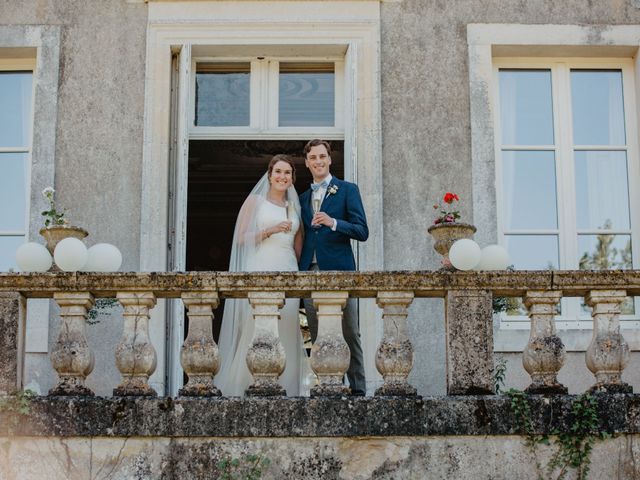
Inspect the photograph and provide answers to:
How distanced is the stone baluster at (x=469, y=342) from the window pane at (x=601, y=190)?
2.49 meters

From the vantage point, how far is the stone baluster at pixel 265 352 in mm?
6242

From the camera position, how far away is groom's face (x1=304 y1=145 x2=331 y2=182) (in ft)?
24.5

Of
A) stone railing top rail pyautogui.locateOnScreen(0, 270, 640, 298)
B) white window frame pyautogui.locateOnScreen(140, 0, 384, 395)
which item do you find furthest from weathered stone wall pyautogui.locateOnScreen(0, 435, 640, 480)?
white window frame pyautogui.locateOnScreen(140, 0, 384, 395)

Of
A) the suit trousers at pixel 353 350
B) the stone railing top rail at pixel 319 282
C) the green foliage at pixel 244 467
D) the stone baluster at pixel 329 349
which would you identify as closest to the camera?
the green foliage at pixel 244 467

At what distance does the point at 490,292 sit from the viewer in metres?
6.42

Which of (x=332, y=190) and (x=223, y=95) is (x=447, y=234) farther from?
(x=223, y=95)

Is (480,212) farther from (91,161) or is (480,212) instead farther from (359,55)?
(91,161)

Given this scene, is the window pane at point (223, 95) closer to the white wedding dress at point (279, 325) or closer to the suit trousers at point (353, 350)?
the white wedding dress at point (279, 325)

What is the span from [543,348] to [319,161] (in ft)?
6.66

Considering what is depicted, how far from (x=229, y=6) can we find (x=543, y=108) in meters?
2.52

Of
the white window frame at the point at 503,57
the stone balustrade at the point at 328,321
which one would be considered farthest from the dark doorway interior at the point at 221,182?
the stone balustrade at the point at 328,321

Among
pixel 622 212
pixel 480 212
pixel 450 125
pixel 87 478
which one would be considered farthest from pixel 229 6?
pixel 87 478

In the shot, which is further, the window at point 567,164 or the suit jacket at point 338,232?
the window at point 567,164

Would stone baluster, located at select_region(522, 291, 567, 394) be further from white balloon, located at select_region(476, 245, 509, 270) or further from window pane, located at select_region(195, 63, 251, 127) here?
window pane, located at select_region(195, 63, 251, 127)
